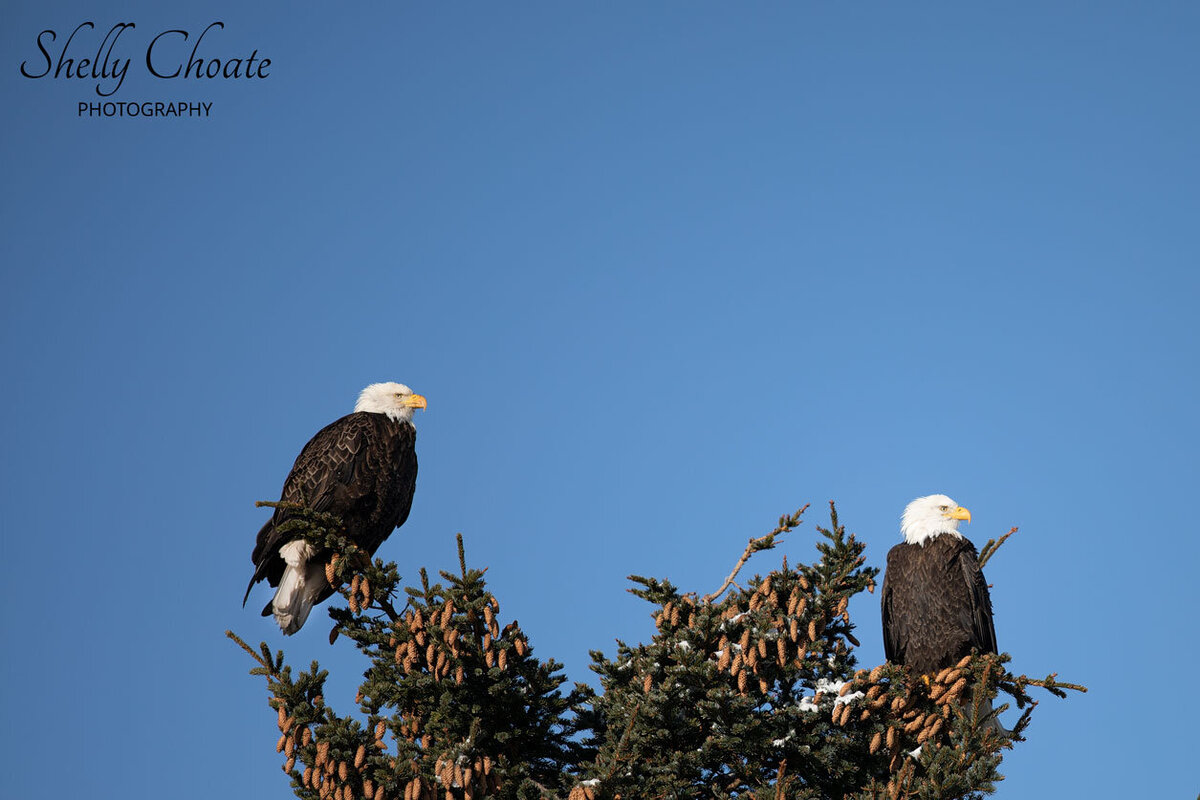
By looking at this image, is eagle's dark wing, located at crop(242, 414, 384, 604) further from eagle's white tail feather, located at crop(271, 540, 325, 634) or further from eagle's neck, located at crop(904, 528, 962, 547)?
eagle's neck, located at crop(904, 528, 962, 547)

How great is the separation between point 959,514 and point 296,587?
499 cm

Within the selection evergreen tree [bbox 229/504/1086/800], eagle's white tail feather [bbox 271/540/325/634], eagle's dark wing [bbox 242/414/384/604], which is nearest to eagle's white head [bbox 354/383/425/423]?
eagle's dark wing [bbox 242/414/384/604]

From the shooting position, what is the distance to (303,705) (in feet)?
17.4

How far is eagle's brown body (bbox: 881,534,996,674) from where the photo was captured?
8219 millimetres

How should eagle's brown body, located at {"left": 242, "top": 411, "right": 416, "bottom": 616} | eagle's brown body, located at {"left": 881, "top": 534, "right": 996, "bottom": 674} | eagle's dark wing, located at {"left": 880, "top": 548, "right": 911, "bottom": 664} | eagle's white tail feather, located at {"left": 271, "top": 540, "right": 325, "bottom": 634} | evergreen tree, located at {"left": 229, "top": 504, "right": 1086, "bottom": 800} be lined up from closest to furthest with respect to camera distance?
evergreen tree, located at {"left": 229, "top": 504, "right": 1086, "bottom": 800}
eagle's white tail feather, located at {"left": 271, "top": 540, "right": 325, "bottom": 634}
eagle's brown body, located at {"left": 242, "top": 411, "right": 416, "bottom": 616}
eagle's brown body, located at {"left": 881, "top": 534, "right": 996, "bottom": 674}
eagle's dark wing, located at {"left": 880, "top": 548, "right": 911, "bottom": 664}

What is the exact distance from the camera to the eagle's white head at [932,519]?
8.70 metres

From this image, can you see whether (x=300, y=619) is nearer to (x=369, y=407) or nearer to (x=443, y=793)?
(x=369, y=407)

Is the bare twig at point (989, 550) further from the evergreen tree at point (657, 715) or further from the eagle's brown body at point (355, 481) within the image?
the eagle's brown body at point (355, 481)

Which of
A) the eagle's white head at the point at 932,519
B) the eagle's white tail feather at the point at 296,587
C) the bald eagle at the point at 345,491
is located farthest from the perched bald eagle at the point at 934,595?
the eagle's white tail feather at the point at 296,587

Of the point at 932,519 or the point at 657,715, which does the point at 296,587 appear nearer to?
the point at 657,715

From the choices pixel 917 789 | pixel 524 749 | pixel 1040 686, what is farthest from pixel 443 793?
pixel 1040 686

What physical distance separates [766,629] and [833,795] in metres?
0.94

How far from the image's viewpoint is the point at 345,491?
8125 millimetres

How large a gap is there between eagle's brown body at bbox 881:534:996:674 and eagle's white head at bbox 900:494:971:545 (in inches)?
2.6
